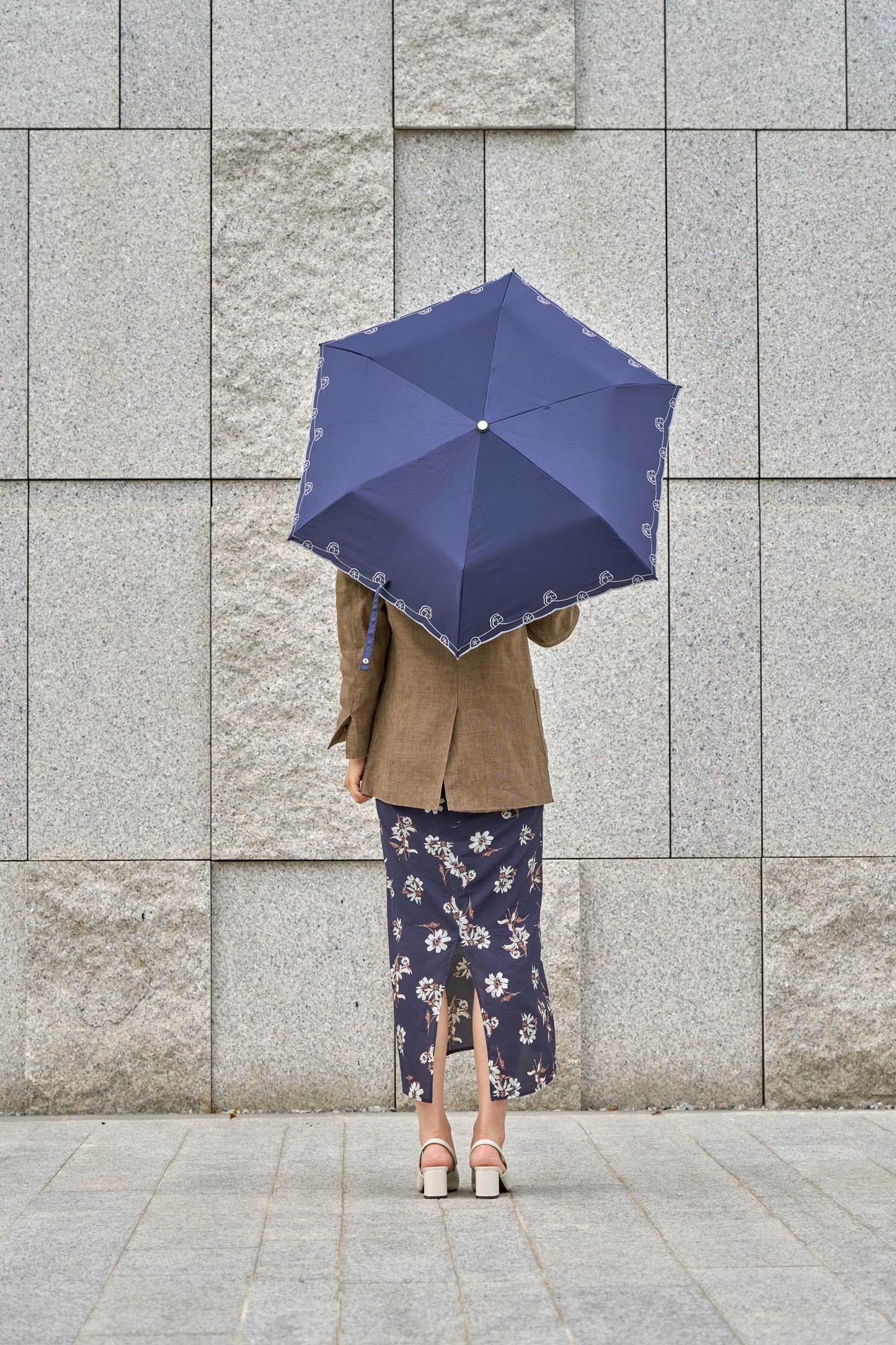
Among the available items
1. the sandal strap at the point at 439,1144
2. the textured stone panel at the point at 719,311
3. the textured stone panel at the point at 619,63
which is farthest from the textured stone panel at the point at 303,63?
the sandal strap at the point at 439,1144

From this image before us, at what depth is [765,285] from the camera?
16.2ft

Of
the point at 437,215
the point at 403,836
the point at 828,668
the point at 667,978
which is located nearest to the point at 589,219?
the point at 437,215

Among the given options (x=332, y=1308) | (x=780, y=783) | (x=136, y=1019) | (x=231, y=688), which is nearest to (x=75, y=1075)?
(x=136, y=1019)

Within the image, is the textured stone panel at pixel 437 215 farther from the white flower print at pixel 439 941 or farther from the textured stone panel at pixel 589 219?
the white flower print at pixel 439 941

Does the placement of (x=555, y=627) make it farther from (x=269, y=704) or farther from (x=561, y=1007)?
(x=561, y=1007)

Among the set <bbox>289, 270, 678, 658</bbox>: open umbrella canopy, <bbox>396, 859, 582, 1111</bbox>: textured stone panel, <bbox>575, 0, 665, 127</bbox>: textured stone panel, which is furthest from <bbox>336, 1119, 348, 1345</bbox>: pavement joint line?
<bbox>575, 0, 665, 127</bbox>: textured stone panel

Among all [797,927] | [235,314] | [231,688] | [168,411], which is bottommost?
[797,927]

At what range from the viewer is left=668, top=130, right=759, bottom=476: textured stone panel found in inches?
194

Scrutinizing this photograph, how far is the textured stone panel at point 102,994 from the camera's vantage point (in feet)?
15.8

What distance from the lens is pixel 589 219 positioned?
493cm

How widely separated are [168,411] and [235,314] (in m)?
0.40

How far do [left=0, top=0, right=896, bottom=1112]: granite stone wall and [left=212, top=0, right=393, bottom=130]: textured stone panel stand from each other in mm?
13

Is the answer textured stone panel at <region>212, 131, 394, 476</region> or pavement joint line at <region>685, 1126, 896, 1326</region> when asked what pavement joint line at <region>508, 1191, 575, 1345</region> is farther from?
textured stone panel at <region>212, 131, 394, 476</region>

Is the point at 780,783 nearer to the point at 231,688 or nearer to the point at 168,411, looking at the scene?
the point at 231,688
